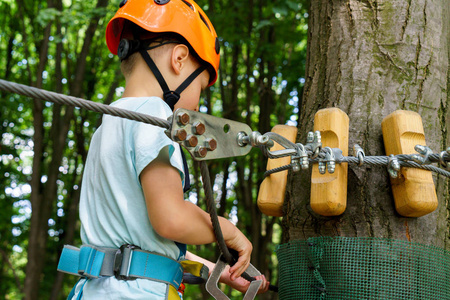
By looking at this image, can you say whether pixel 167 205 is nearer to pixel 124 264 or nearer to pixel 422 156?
pixel 124 264

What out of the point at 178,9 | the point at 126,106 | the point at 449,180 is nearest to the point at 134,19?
the point at 178,9

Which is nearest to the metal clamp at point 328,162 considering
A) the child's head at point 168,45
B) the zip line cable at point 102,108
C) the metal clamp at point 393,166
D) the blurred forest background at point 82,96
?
the metal clamp at point 393,166

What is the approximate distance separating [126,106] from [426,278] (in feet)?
4.24

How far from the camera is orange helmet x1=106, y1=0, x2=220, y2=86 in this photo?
1.93 metres

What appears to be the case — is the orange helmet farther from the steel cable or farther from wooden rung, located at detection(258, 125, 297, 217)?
the steel cable

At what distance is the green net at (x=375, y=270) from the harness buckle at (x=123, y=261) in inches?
30.0

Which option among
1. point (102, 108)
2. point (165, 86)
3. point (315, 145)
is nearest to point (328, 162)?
point (315, 145)

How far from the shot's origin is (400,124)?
186 cm

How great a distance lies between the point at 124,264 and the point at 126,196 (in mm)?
231

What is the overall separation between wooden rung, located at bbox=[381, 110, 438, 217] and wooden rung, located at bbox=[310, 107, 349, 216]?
0.58ft

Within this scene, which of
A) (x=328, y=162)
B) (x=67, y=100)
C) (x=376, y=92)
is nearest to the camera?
(x=67, y=100)

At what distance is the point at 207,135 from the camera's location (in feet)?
4.69

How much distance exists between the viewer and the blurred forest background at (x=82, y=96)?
22.1 ft

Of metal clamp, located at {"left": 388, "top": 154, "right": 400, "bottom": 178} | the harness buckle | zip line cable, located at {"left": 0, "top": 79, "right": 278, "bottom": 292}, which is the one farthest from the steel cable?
metal clamp, located at {"left": 388, "top": 154, "right": 400, "bottom": 178}
